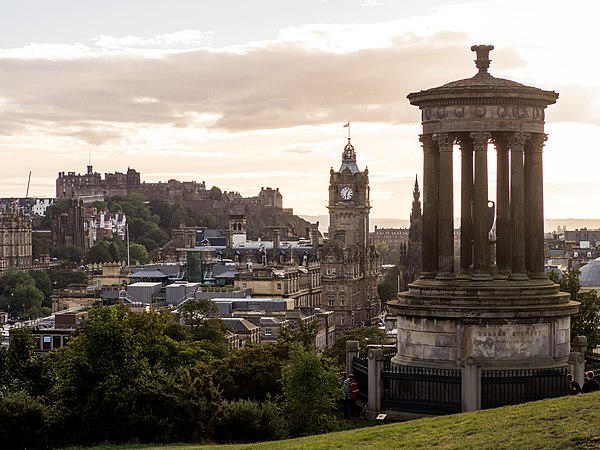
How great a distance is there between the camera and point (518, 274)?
39.2 m

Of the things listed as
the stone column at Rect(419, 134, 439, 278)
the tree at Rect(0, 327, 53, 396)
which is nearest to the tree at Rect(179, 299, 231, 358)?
the tree at Rect(0, 327, 53, 396)

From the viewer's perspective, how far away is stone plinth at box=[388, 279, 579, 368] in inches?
1491

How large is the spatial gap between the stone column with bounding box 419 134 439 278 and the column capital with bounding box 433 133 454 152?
1.19ft

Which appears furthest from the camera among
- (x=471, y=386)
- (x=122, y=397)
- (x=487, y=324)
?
(x=122, y=397)

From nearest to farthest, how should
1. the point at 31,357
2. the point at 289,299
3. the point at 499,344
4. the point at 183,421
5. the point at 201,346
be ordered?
the point at 499,344, the point at 183,421, the point at 31,357, the point at 201,346, the point at 289,299

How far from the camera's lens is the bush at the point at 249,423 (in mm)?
39094

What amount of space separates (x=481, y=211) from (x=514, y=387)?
17.5 ft

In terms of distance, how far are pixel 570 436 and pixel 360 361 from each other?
1383cm

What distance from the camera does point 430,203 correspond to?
39938 millimetres

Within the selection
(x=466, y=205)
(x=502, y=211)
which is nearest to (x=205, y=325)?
(x=466, y=205)

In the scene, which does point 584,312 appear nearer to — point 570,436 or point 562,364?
point 562,364

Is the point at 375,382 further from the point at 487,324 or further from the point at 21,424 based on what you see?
the point at 21,424

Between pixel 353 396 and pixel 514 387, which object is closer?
pixel 514 387

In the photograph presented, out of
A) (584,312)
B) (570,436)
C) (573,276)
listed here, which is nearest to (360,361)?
(570,436)
